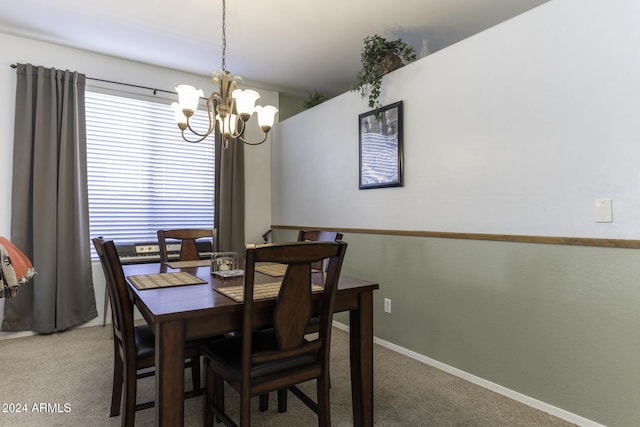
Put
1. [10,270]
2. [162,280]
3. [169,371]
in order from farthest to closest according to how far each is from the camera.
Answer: [10,270]
[162,280]
[169,371]

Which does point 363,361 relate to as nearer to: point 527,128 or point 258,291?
point 258,291

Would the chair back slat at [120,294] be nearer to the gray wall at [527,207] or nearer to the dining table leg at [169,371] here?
the dining table leg at [169,371]

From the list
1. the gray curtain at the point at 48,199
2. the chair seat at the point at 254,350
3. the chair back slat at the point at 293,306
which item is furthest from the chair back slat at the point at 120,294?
the gray curtain at the point at 48,199

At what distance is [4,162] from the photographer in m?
3.16

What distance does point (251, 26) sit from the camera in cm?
302

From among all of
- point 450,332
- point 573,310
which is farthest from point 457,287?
point 573,310

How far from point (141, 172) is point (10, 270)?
1.92m

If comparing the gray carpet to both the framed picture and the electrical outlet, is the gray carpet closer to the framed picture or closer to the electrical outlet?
the electrical outlet

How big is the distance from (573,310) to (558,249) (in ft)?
1.03

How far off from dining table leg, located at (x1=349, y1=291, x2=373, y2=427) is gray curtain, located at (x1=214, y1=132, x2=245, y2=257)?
2488 mm

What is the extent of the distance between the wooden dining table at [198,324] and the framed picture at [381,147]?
4.09ft

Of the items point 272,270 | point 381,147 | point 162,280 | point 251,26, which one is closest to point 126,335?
point 162,280

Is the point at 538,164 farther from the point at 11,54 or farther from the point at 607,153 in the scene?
the point at 11,54

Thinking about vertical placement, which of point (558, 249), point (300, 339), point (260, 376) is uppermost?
point (558, 249)
